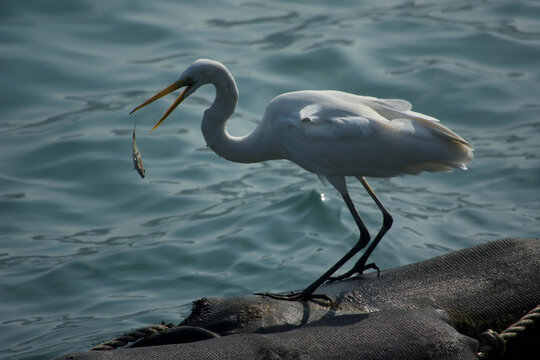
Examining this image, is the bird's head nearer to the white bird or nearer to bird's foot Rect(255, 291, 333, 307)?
the white bird

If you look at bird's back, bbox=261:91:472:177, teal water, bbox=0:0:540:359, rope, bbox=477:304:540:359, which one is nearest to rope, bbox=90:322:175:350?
rope, bbox=477:304:540:359

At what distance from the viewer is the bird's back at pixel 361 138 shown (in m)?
3.75

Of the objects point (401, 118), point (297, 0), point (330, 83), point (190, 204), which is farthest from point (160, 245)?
point (297, 0)

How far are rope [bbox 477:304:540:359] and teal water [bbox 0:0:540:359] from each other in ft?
8.29

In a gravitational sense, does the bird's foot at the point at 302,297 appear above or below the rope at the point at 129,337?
below

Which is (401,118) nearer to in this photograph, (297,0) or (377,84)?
(377,84)

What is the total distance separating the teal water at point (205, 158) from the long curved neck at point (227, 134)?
1.35m

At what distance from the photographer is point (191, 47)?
28.4 feet

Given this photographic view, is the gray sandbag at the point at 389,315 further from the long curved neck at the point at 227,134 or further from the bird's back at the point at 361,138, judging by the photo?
the long curved neck at the point at 227,134

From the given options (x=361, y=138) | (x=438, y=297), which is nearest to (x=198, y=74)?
(x=361, y=138)

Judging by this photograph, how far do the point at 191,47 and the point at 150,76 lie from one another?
81 cm

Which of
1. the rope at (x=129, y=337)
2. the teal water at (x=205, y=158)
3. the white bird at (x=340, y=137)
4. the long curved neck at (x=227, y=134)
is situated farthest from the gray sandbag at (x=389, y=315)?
the teal water at (x=205, y=158)

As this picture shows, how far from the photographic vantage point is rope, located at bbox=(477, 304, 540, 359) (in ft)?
9.21

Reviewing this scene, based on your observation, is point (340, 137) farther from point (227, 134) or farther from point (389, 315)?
point (389, 315)
